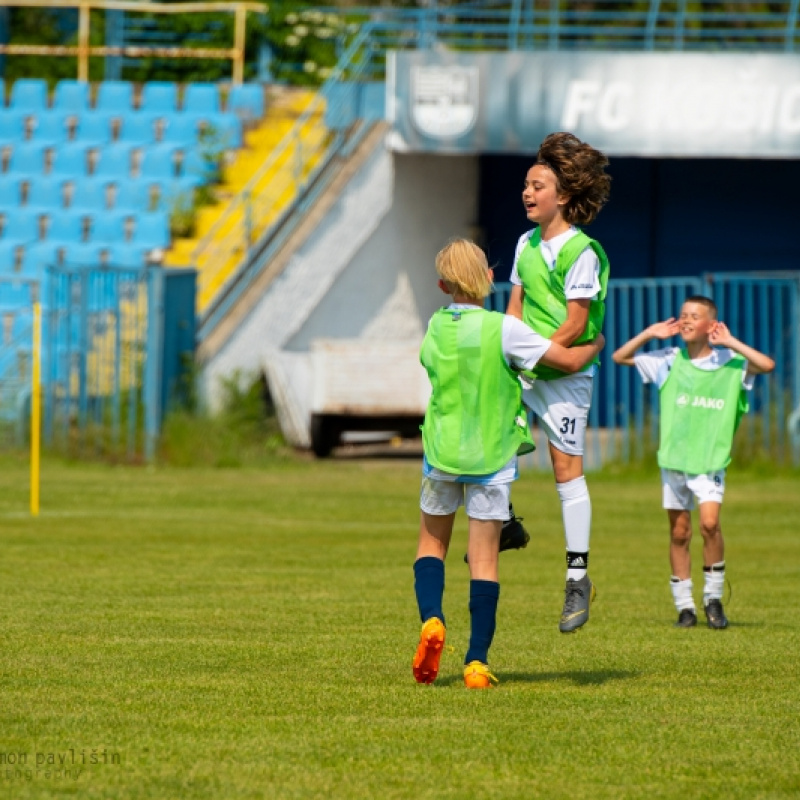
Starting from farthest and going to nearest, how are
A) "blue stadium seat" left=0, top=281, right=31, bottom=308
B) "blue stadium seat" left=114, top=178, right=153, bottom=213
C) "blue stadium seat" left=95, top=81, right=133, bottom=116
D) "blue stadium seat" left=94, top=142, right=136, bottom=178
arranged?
1. "blue stadium seat" left=95, top=81, right=133, bottom=116
2. "blue stadium seat" left=94, top=142, right=136, bottom=178
3. "blue stadium seat" left=114, top=178, right=153, bottom=213
4. "blue stadium seat" left=0, top=281, right=31, bottom=308

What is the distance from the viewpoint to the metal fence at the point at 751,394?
20797mm

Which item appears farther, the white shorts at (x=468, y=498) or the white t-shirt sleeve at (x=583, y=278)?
the white t-shirt sleeve at (x=583, y=278)

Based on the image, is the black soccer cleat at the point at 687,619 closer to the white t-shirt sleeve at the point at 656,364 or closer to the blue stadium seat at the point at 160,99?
the white t-shirt sleeve at the point at 656,364

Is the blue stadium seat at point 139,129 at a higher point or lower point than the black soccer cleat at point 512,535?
lower

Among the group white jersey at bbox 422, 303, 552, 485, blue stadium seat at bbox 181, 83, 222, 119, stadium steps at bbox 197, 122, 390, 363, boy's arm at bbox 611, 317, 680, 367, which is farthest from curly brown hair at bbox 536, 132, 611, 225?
blue stadium seat at bbox 181, 83, 222, 119

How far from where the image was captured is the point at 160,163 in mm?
27312

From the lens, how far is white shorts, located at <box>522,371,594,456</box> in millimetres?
7734

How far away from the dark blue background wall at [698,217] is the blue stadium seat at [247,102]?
4590 mm

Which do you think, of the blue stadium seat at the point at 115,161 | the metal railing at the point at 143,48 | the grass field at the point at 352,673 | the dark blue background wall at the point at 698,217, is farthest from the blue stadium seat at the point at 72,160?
the grass field at the point at 352,673

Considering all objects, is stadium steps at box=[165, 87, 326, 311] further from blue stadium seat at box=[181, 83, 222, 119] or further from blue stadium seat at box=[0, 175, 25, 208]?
blue stadium seat at box=[0, 175, 25, 208]

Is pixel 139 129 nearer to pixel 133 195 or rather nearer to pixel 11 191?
pixel 133 195

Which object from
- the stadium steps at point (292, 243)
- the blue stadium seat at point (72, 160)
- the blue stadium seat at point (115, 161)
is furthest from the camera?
the blue stadium seat at point (72, 160)

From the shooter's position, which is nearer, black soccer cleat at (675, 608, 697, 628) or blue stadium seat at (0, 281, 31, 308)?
black soccer cleat at (675, 608, 697, 628)

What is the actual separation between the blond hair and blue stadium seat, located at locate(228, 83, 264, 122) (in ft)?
70.8
